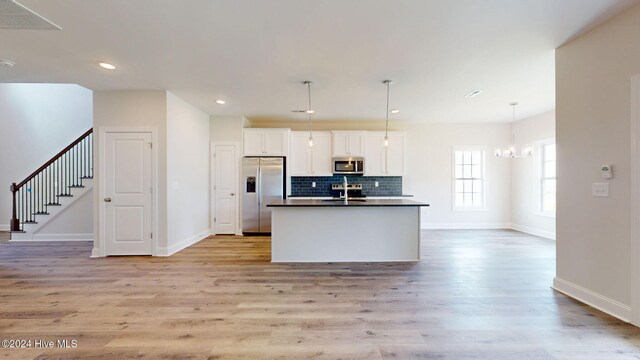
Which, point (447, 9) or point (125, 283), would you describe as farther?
point (125, 283)

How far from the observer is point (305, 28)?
102 inches

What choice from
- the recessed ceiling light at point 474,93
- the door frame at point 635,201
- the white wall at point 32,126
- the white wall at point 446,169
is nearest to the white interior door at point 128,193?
the white wall at point 32,126

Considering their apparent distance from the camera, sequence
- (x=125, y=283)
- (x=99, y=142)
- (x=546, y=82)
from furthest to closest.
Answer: (x=99, y=142), (x=546, y=82), (x=125, y=283)

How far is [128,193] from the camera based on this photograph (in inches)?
174

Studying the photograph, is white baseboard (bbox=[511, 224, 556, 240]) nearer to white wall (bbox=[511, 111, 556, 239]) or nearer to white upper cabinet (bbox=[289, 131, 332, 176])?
white wall (bbox=[511, 111, 556, 239])

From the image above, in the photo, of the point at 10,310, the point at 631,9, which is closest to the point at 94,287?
the point at 10,310

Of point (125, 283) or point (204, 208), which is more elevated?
point (204, 208)

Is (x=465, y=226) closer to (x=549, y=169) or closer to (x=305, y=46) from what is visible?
(x=549, y=169)

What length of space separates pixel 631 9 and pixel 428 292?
10.1ft

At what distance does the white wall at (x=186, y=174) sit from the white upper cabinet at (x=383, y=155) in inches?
145

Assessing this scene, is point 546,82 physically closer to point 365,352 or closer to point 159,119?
point 365,352

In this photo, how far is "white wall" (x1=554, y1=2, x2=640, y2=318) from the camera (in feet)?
7.73

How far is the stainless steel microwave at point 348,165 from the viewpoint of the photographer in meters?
6.62

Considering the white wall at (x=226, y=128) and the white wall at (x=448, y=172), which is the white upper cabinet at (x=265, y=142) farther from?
the white wall at (x=448, y=172)
